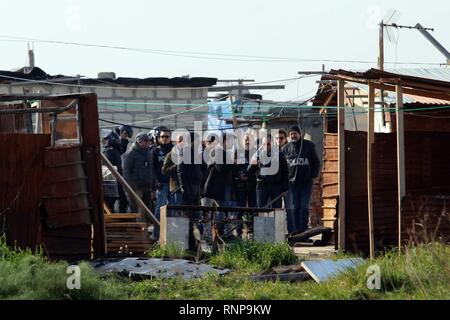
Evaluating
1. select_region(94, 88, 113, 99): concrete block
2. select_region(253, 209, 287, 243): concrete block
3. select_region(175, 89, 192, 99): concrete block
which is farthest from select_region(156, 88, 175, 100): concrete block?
select_region(253, 209, 287, 243): concrete block

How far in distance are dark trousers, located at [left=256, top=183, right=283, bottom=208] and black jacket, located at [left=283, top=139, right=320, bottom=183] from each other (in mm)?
301

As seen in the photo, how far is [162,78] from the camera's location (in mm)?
29281

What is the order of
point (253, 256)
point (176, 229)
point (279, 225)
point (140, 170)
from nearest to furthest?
point (253, 256) < point (176, 229) < point (279, 225) < point (140, 170)

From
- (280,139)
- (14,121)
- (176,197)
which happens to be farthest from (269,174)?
(14,121)

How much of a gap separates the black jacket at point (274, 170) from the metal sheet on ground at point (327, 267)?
554 centimetres

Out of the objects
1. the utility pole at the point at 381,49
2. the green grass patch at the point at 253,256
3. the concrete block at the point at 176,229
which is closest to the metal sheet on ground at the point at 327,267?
the green grass patch at the point at 253,256

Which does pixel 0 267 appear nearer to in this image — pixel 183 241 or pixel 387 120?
pixel 183 241

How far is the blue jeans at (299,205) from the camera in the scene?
18609 mm

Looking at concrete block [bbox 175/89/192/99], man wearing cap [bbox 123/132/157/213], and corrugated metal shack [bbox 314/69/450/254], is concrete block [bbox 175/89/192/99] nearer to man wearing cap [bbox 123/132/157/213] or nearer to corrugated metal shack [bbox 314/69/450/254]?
man wearing cap [bbox 123/132/157/213]

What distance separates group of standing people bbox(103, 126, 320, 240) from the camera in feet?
60.6

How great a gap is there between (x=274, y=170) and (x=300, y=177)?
48cm

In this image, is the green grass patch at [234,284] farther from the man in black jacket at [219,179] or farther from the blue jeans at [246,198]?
the blue jeans at [246,198]

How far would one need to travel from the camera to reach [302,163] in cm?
1858

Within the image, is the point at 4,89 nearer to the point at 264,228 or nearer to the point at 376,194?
the point at 376,194
